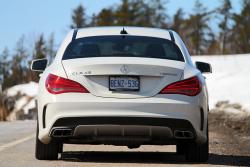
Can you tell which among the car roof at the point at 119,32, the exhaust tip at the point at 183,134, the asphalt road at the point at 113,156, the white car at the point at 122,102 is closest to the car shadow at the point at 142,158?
the asphalt road at the point at 113,156

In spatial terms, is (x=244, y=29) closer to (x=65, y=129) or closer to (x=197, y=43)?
(x=197, y=43)

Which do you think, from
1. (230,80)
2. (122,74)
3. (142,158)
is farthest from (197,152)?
(230,80)

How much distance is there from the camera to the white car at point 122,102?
27.6ft

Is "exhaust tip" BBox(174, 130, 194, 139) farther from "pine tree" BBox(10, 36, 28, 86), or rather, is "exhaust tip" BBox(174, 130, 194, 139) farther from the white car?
"pine tree" BBox(10, 36, 28, 86)

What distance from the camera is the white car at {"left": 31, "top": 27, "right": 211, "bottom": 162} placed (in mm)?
8422

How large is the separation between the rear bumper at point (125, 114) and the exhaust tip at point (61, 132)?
34 mm

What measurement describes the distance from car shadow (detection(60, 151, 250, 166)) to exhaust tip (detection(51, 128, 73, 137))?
657 mm

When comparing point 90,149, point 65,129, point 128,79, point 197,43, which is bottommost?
point 197,43

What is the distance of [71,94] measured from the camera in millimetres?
8508

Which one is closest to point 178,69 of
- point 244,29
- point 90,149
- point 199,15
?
point 90,149

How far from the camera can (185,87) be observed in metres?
8.59

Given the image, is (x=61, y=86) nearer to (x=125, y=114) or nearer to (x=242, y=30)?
(x=125, y=114)

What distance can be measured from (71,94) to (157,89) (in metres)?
0.91

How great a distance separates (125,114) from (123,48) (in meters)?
1.14
